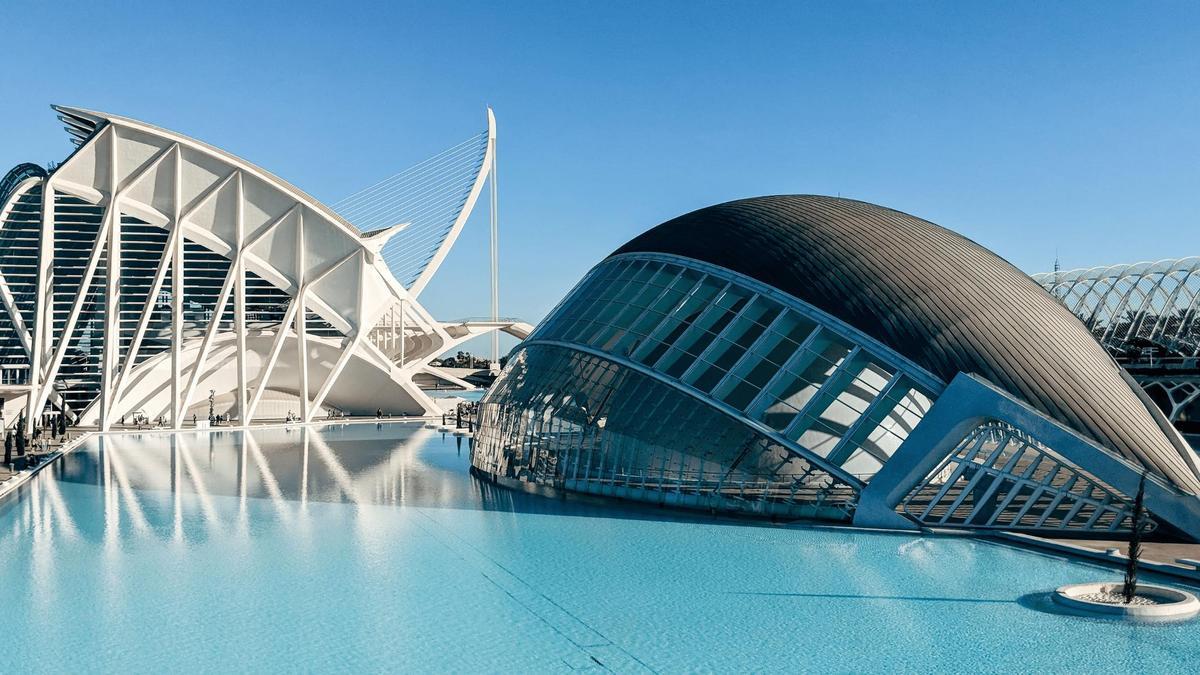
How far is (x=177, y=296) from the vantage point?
4956cm

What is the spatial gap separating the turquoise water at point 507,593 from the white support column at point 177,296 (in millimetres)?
24014

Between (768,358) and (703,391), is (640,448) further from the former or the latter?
(768,358)

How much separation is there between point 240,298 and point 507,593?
38789mm

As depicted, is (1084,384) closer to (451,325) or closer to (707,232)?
(707,232)

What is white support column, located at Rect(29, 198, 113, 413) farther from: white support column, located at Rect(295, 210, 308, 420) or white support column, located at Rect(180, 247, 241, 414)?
white support column, located at Rect(295, 210, 308, 420)

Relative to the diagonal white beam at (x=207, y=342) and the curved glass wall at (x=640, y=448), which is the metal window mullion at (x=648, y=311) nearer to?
the curved glass wall at (x=640, y=448)

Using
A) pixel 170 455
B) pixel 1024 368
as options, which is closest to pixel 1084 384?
pixel 1024 368

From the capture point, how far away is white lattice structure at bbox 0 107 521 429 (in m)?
48.7

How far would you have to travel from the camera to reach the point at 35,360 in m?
47.8

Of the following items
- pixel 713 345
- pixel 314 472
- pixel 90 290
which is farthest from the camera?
pixel 90 290

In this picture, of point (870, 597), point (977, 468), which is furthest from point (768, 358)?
point (870, 597)

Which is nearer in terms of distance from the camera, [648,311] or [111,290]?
[648,311]

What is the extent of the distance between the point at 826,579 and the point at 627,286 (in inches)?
473

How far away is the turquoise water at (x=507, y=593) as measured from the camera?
511 inches
